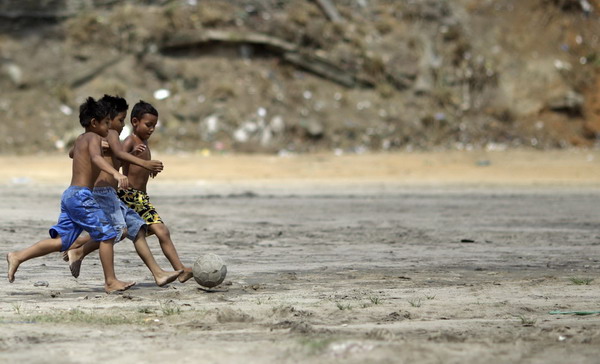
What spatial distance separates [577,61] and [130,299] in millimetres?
22069

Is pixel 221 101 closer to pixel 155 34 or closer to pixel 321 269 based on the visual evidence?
pixel 155 34

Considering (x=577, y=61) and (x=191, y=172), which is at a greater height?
(x=577, y=61)

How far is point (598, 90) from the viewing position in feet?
85.1

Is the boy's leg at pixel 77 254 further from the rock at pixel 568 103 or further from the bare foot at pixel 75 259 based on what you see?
the rock at pixel 568 103

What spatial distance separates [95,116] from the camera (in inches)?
271

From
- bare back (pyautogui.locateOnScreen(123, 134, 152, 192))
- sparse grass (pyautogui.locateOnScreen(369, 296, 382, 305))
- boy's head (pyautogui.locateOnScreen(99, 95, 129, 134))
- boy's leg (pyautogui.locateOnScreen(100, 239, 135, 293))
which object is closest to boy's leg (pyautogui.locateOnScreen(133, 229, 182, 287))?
boy's leg (pyautogui.locateOnScreen(100, 239, 135, 293))

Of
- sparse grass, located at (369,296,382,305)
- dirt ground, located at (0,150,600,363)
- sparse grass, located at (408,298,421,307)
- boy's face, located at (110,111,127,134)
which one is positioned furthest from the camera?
boy's face, located at (110,111,127,134)

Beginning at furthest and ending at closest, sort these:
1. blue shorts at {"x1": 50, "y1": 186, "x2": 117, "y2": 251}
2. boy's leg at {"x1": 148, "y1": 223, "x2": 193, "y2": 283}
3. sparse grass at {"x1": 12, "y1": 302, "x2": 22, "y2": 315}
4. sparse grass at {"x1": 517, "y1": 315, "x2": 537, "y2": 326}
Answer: boy's leg at {"x1": 148, "y1": 223, "x2": 193, "y2": 283} < blue shorts at {"x1": 50, "y1": 186, "x2": 117, "y2": 251} < sparse grass at {"x1": 12, "y1": 302, "x2": 22, "y2": 315} < sparse grass at {"x1": 517, "y1": 315, "x2": 537, "y2": 326}

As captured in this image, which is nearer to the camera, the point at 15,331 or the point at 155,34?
the point at 15,331

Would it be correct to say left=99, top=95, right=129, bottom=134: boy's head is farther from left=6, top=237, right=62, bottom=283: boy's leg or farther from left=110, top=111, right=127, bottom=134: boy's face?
left=6, top=237, right=62, bottom=283: boy's leg

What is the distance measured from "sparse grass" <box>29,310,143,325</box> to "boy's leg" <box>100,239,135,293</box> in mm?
917

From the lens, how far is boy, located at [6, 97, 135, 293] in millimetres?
6828

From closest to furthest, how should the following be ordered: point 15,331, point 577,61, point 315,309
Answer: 1. point 15,331
2. point 315,309
3. point 577,61

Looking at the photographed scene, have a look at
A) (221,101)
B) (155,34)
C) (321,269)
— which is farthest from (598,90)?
(321,269)
